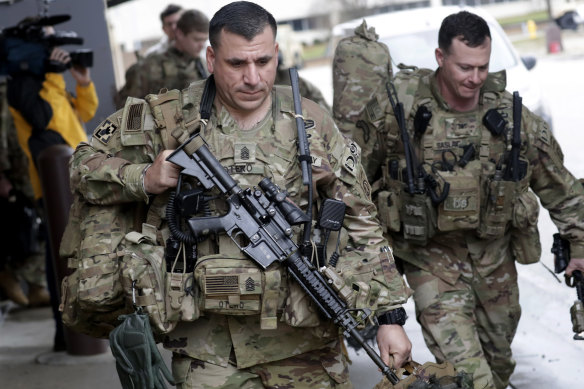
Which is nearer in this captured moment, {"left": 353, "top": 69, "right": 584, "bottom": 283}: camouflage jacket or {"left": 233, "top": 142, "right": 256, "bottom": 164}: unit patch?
{"left": 233, "top": 142, "right": 256, "bottom": 164}: unit patch

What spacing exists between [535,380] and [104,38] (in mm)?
3931

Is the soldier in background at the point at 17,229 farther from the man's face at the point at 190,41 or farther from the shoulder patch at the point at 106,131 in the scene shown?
the shoulder patch at the point at 106,131

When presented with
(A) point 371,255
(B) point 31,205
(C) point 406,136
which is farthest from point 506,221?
(B) point 31,205

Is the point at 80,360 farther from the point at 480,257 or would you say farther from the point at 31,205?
the point at 480,257

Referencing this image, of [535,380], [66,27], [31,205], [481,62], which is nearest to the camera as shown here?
[481,62]

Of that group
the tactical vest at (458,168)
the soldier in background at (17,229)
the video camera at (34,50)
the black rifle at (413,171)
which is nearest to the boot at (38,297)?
the soldier in background at (17,229)

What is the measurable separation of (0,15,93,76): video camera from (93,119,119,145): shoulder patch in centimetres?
293

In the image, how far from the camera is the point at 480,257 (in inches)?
197

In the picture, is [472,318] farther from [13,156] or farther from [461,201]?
[13,156]

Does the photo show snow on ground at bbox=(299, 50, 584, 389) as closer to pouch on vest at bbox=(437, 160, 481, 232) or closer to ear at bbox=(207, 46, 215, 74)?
pouch on vest at bbox=(437, 160, 481, 232)

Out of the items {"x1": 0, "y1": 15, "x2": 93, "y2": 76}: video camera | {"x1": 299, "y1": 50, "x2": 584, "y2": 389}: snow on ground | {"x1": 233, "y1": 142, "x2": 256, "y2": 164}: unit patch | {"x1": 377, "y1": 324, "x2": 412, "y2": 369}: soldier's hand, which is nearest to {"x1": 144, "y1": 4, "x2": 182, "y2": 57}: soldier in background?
{"x1": 0, "y1": 15, "x2": 93, "y2": 76}: video camera

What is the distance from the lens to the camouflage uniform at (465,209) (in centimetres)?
478

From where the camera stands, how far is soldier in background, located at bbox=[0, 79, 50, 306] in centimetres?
802

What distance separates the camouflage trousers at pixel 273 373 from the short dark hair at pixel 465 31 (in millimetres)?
1749
